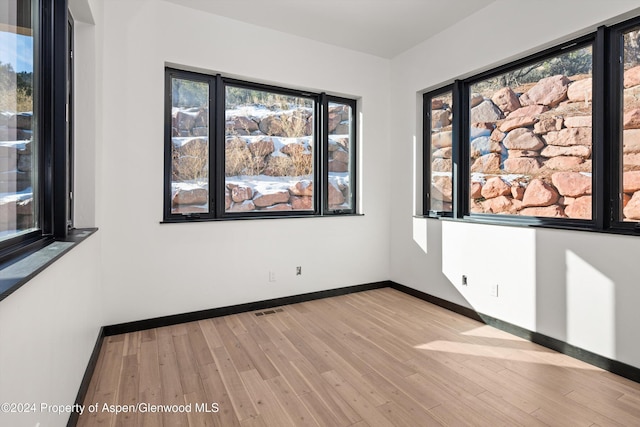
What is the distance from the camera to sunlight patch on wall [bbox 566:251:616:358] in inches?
91.1

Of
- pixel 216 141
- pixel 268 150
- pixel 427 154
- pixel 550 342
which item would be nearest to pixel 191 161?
pixel 216 141

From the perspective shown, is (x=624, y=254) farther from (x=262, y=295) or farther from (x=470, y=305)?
(x=262, y=295)

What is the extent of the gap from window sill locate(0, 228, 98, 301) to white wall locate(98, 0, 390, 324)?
1307mm

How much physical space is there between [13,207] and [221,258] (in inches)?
81.1

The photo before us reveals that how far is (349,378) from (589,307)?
1.79m

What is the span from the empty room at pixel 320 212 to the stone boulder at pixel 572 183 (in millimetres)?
40

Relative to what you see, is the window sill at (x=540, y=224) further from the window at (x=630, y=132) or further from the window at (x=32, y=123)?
the window at (x=32, y=123)

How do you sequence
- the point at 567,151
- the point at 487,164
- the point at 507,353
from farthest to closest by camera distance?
the point at 487,164 < the point at 567,151 < the point at 507,353

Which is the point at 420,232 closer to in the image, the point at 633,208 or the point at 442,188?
the point at 442,188

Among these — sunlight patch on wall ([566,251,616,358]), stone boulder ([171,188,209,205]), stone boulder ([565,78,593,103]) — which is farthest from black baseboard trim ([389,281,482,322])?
A: stone boulder ([171,188,209,205])

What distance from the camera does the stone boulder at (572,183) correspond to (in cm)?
259

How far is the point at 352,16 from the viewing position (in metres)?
3.37

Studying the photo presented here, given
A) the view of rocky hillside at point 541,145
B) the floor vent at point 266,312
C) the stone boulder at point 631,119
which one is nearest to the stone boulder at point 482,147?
the view of rocky hillside at point 541,145

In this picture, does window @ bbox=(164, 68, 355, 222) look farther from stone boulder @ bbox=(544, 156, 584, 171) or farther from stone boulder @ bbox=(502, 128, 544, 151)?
stone boulder @ bbox=(544, 156, 584, 171)
